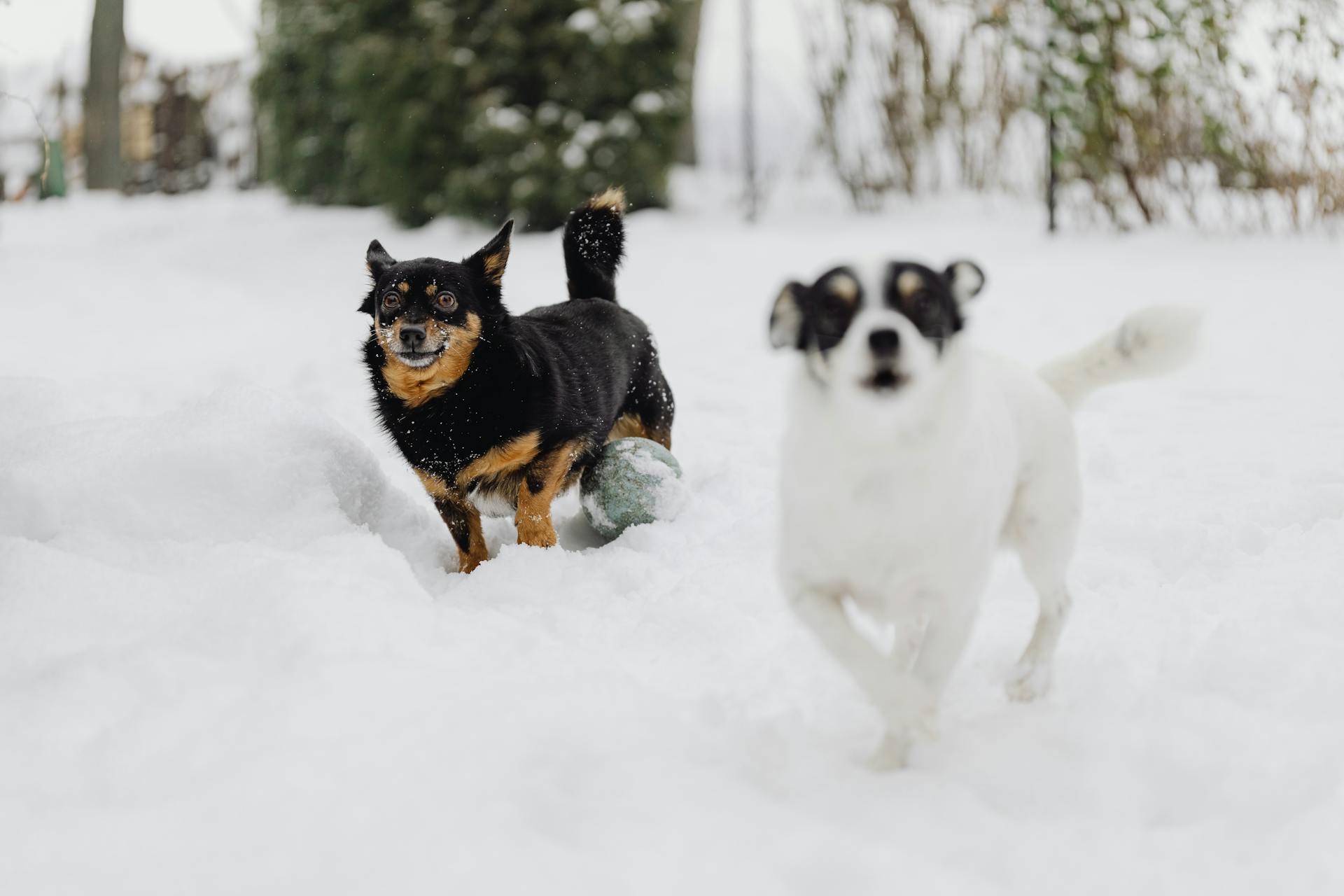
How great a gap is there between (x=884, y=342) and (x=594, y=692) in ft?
3.46

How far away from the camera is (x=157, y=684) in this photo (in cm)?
239

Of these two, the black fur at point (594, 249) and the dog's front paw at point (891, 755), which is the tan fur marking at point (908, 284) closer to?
the dog's front paw at point (891, 755)

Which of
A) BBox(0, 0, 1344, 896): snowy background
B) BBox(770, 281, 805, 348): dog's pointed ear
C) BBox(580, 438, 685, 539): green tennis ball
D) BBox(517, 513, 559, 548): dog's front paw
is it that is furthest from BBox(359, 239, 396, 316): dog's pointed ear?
BBox(770, 281, 805, 348): dog's pointed ear

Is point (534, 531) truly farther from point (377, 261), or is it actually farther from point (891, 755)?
point (891, 755)

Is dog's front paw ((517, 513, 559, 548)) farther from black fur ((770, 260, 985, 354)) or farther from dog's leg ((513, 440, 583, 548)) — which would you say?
black fur ((770, 260, 985, 354))

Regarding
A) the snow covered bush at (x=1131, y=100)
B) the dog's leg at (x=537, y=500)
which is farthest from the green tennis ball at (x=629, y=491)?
the snow covered bush at (x=1131, y=100)

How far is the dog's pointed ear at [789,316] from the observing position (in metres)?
2.09

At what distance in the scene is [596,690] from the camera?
2510mm

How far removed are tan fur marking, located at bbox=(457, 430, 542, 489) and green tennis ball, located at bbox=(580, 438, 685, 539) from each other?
35cm

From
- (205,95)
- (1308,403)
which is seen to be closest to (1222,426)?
(1308,403)

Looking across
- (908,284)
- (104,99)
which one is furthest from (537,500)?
(104,99)

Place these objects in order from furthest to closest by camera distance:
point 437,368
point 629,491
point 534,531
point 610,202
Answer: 1. point 610,202
2. point 629,491
3. point 534,531
4. point 437,368

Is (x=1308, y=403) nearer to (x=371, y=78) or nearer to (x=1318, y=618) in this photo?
(x=1318, y=618)

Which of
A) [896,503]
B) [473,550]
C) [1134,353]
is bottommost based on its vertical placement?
[473,550]
